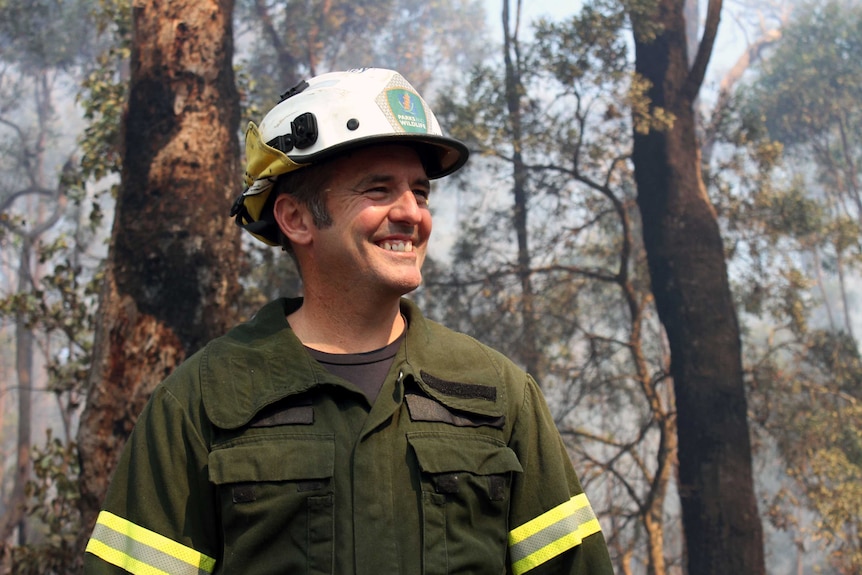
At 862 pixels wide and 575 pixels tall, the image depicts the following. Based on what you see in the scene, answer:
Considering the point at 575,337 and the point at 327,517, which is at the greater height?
the point at 575,337

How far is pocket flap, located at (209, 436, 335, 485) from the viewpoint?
156 centimetres

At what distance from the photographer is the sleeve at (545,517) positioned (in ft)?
5.61

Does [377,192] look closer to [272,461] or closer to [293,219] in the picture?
[293,219]

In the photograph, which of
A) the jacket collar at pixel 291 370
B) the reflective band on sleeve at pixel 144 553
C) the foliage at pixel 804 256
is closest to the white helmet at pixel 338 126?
the jacket collar at pixel 291 370

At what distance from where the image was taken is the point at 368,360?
1796mm

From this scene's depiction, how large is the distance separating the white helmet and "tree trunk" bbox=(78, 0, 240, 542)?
5.24 feet

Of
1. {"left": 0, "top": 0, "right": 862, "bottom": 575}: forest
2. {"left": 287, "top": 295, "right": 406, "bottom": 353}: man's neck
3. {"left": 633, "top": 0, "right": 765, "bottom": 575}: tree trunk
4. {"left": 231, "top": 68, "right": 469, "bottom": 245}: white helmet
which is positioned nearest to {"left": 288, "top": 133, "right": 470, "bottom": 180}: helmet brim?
{"left": 231, "top": 68, "right": 469, "bottom": 245}: white helmet

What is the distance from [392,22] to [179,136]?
8652 mm

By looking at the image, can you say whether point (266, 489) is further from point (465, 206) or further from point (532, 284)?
point (465, 206)

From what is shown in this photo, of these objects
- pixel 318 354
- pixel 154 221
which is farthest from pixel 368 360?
pixel 154 221

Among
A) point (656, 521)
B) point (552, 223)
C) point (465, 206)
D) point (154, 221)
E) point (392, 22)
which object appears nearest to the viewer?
point (154, 221)

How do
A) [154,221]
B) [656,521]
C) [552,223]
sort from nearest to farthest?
[154,221] < [656,521] < [552,223]

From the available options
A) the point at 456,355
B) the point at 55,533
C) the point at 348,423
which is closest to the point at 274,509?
the point at 348,423

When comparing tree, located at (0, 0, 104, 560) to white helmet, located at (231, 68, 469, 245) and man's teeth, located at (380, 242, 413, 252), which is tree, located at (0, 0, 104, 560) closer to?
white helmet, located at (231, 68, 469, 245)
